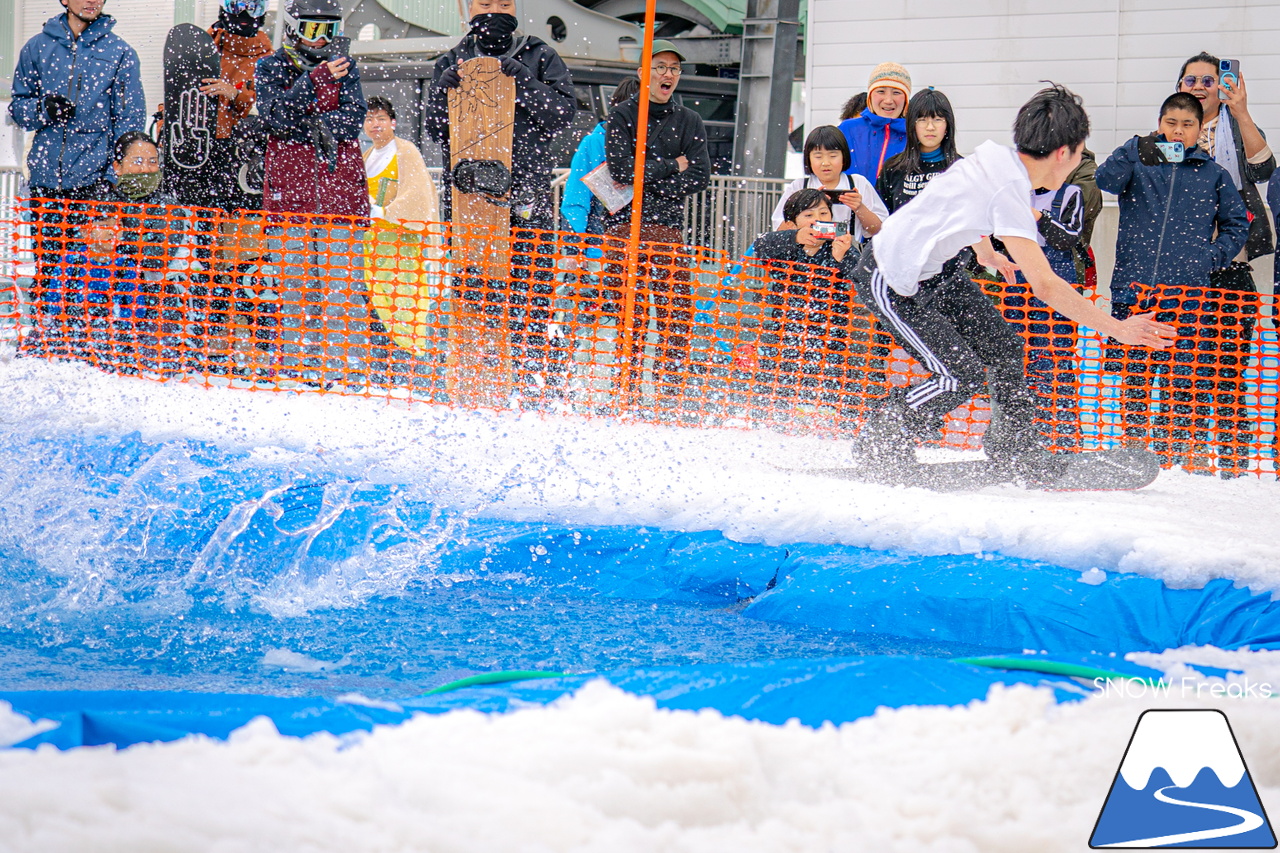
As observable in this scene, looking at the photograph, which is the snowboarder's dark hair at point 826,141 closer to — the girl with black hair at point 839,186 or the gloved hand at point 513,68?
the girl with black hair at point 839,186

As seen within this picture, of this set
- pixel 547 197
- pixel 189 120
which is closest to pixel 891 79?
pixel 547 197

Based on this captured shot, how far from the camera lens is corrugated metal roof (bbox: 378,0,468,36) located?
13273 millimetres

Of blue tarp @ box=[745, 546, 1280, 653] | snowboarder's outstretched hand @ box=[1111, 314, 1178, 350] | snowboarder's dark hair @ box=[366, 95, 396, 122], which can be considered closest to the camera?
blue tarp @ box=[745, 546, 1280, 653]

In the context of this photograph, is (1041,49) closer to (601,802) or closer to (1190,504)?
(1190,504)

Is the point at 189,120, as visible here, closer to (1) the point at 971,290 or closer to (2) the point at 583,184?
(2) the point at 583,184

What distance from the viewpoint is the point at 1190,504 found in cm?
432

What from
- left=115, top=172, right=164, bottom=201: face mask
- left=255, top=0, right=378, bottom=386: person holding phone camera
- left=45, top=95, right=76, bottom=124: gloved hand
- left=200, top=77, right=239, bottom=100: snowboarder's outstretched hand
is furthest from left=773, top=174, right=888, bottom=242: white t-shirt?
left=45, top=95, right=76, bottom=124: gloved hand

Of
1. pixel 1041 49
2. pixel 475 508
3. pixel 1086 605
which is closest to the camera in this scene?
pixel 1086 605

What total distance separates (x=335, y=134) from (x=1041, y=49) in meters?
5.00

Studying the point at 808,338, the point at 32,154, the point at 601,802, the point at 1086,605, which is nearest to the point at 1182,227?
the point at 808,338

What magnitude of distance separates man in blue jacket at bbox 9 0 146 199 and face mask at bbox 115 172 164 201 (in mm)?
103

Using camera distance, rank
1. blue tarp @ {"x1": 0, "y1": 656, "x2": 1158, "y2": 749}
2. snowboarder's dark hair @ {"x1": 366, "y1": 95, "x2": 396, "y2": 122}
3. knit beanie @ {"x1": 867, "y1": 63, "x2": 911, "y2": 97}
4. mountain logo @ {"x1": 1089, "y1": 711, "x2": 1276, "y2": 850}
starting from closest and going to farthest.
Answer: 1. mountain logo @ {"x1": 1089, "y1": 711, "x2": 1276, "y2": 850}
2. blue tarp @ {"x1": 0, "y1": 656, "x2": 1158, "y2": 749}
3. knit beanie @ {"x1": 867, "y1": 63, "x2": 911, "y2": 97}
4. snowboarder's dark hair @ {"x1": 366, "y1": 95, "x2": 396, "y2": 122}

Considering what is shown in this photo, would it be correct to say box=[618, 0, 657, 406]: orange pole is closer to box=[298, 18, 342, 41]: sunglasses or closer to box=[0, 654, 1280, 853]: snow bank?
box=[298, 18, 342, 41]: sunglasses

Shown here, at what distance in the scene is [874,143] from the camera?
20.0 feet
